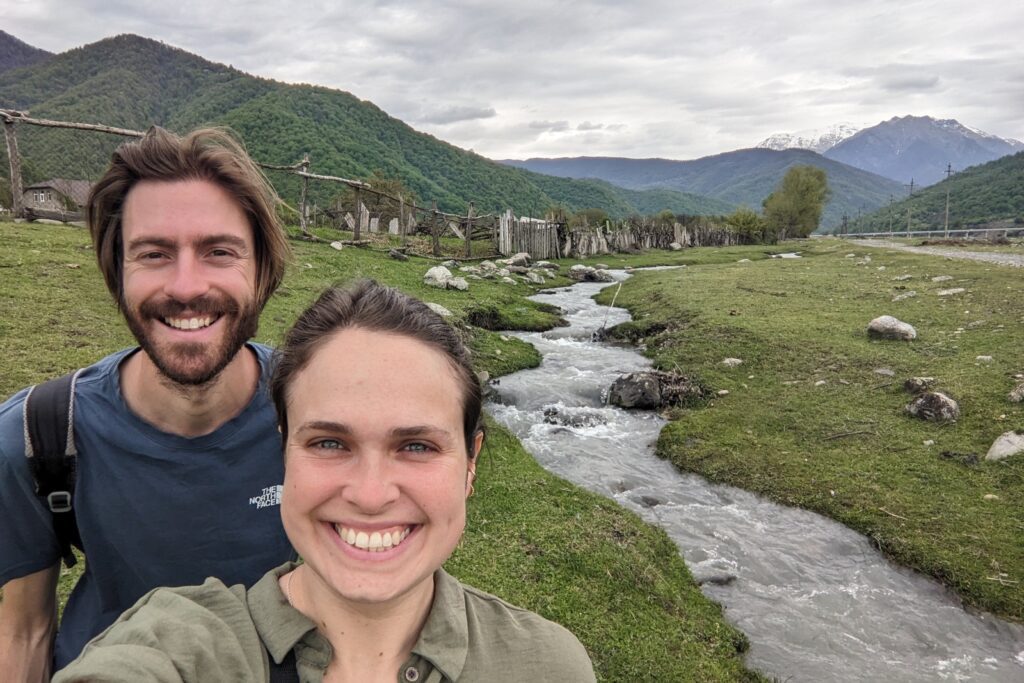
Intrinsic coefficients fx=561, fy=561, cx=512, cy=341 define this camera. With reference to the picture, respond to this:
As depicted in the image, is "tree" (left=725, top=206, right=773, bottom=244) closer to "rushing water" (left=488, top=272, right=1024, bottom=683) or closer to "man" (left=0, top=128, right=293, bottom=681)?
"rushing water" (left=488, top=272, right=1024, bottom=683)

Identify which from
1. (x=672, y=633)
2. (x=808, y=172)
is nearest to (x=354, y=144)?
(x=808, y=172)

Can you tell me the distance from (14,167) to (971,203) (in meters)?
139

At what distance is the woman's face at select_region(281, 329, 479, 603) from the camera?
1.60 metres

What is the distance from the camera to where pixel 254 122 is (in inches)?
3469

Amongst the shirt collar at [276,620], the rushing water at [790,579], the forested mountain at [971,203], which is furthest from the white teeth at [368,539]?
the forested mountain at [971,203]

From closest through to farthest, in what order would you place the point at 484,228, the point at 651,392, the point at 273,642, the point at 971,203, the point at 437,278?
the point at 273,642, the point at 651,392, the point at 437,278, the point at 484,228, the point at 971,203

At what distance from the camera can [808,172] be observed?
75.6 m

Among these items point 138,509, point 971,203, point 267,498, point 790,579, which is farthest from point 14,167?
point 971,203

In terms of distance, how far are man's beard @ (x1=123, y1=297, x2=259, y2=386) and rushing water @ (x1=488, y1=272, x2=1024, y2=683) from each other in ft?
19.3

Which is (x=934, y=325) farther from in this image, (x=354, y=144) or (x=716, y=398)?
(x=354, y=144)

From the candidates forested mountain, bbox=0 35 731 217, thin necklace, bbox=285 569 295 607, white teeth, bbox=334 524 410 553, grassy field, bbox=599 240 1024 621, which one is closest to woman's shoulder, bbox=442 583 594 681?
white teeth, bbox=334 524 410 553

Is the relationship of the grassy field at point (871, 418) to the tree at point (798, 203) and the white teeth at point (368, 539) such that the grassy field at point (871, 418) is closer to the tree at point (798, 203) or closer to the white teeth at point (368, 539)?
the white teeth at point (368, 539)

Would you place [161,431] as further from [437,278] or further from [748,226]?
[748,226]

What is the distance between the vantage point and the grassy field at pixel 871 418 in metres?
7.59
